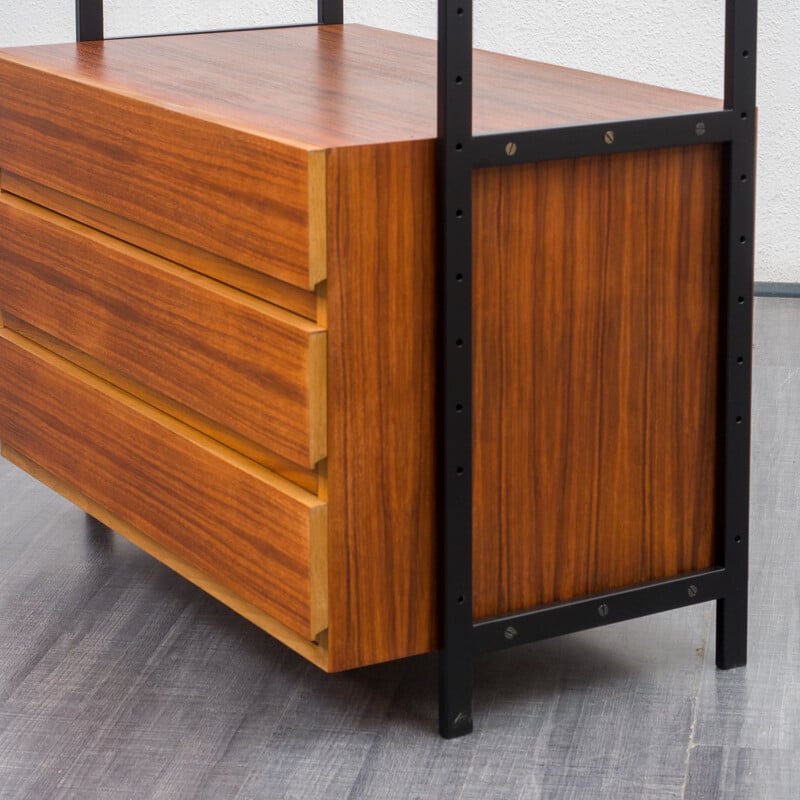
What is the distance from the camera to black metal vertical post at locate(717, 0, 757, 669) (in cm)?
168

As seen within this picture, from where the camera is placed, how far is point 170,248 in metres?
1.77

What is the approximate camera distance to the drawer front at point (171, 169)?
1.51m

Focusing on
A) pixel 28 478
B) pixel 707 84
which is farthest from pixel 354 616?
pixel 707 84

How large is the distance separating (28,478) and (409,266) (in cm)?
116

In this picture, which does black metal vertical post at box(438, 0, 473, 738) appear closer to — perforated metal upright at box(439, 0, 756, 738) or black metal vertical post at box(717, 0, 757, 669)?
perforated metal upright at box(439, 0, 756, 738)

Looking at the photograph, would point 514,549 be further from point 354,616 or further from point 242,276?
point 242,276

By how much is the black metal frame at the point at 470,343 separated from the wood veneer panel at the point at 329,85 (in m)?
0.04

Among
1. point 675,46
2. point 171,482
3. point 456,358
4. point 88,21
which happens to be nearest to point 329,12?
point 88,21

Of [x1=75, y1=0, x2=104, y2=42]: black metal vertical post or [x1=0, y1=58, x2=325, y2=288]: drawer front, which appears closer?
[x1=0, y1=58, x2=325, y2=288]: drawer front

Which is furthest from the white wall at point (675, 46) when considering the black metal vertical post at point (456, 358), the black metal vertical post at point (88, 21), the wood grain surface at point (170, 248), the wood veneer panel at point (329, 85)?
the black metal vertical post at point (456, 358)

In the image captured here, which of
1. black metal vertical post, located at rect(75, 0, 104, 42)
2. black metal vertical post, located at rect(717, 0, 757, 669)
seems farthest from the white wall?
black metal vertical post, located at rect(717, 0, 757, 669)

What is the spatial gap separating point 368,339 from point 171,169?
32 cm

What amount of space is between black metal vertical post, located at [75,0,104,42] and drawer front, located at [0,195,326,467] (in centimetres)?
28

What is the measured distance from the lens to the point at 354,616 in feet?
5.27
